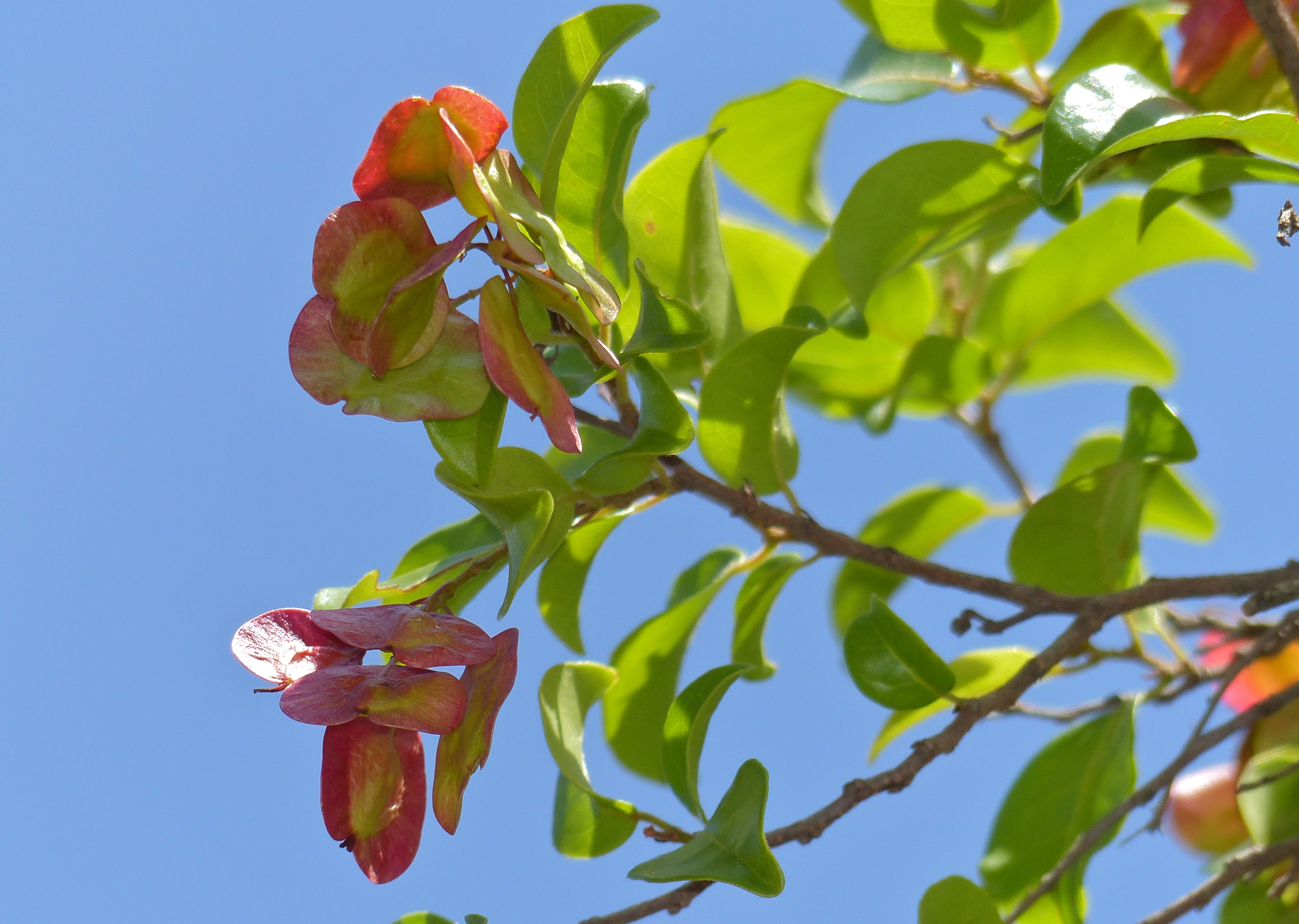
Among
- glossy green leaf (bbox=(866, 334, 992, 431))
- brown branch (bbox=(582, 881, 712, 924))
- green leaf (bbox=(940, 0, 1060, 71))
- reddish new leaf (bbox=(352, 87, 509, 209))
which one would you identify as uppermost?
green leaf (bbox=(940, 0, 1060, 71))

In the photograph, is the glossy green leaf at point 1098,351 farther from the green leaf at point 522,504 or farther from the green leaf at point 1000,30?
the green leaf at point 522,504

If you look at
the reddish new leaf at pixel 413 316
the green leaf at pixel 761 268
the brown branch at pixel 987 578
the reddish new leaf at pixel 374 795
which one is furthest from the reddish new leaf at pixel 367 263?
the green leaf at pixel 761 268

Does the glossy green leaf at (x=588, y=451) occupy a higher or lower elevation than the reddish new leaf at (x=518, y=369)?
higher

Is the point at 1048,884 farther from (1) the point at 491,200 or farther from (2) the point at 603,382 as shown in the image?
(1) the point at 491,200

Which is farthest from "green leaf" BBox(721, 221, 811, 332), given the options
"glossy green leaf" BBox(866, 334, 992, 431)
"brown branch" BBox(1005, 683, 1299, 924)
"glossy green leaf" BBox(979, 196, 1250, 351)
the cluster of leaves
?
"brown branch" BBox(1005, 683, 1299, 924)

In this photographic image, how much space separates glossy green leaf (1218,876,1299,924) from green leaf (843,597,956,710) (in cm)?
45

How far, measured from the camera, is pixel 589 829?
893mm

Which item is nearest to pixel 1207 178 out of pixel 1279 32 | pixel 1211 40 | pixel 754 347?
pixel 1279 32

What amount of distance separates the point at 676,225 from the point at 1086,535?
49 centimetres

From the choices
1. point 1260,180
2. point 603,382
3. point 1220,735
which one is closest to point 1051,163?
point 1260,180

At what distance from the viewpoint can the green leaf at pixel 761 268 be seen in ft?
3.84

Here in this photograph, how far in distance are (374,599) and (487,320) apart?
275 mm

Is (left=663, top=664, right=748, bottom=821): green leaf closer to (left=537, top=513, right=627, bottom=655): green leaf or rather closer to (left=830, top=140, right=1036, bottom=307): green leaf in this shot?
(left=537, top=513, right=627, bottom=655): green leaf

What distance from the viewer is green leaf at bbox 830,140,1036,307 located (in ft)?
2.93
